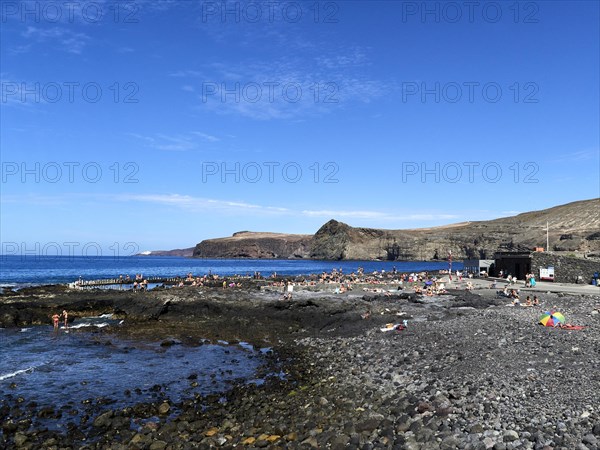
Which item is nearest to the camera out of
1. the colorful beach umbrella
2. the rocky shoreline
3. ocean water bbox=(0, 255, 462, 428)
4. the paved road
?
the rocky shoreline

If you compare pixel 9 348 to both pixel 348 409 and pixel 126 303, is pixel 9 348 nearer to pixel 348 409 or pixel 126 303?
pixel 126 303

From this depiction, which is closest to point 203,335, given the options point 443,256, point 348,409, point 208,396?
point 208,396

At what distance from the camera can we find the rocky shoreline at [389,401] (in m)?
11.1

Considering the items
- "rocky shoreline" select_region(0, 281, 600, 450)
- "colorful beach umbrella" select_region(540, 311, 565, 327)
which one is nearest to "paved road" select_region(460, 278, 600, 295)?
"rocky shoreline" select_region(0, 281, 600, 450)

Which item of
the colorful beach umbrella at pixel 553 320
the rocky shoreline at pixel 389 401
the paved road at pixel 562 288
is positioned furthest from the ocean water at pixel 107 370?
the paved road at pixel 562 288

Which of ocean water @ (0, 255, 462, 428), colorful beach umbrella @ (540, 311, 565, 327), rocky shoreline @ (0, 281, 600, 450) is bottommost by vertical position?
ocean water @ (0, 255, 462, 428)

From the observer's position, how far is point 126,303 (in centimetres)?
3878

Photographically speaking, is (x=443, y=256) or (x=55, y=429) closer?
(x=55, y=429)

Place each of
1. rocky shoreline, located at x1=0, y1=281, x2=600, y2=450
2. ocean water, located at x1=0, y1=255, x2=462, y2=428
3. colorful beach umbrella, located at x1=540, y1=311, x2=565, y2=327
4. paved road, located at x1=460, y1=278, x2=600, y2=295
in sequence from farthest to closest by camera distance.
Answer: paved road, located at x1=460, y1=278, x2=600, y2=295, colorful beach umbrella, located at x1=540, y1=311, x2=565, y2=327, ocean water, located at x1=0, y1=255, x2=462, y2=428, rocky shoreline, located at x1=0, y1=281, x2=600, y2=450

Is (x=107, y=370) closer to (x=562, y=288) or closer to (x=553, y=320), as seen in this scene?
(x=553, y=320)

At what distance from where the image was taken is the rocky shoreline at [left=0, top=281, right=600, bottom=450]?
36.4 feet

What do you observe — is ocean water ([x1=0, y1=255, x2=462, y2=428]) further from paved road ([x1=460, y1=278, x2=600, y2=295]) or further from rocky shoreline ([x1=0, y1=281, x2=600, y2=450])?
paved road ([x1=460, y1=278, x2=600, y2=295])

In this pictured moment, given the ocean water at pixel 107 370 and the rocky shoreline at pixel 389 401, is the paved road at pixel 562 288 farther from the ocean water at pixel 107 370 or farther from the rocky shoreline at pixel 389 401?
the ocean water at pixel 107 370

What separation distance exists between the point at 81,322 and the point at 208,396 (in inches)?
962
